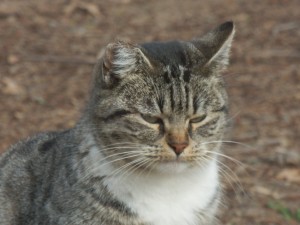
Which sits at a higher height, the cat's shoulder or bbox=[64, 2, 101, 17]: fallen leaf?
bbox=[64, 2, 101, 17]: fallen leaf

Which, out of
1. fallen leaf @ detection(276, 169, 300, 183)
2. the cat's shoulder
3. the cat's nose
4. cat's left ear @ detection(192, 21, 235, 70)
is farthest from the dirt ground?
the cat's shoulder

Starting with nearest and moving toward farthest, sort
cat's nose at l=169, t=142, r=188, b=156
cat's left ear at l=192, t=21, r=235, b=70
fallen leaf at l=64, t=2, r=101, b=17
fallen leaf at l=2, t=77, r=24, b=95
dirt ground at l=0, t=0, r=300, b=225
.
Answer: cat's nose at l=169, t=142, r=188, b=156 → cat's left ear at l=192, t=21, r=235, b=70 → dirt ground at l=0, t=0, r=300, b=225 → fallen leaf at l=2, t=77, r=24, b=95 → fallen leaf at l=64, t=2, r=101, b=17

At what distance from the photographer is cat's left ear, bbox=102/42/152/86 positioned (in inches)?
171

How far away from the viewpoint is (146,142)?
4348mm

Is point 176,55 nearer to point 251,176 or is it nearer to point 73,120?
point 251,176

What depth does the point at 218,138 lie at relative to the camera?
4602mm

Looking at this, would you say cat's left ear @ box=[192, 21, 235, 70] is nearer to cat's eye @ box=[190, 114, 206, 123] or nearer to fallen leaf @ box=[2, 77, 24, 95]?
cat's eye @ box=[190, 114, 206, 123]

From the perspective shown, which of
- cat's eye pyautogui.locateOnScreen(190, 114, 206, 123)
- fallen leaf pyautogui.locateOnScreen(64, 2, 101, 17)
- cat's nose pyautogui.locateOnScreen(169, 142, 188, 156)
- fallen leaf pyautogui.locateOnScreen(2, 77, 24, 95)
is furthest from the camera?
fallen leaf pyautogui.locateOnScreen(64, 2, 101, 17)

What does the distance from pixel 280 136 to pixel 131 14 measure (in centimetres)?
379

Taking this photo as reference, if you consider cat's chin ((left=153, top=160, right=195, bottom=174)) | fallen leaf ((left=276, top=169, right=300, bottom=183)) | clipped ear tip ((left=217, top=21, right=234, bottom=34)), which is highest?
clipped ear tip ((left=217, top=21, right=234, bottom=34))

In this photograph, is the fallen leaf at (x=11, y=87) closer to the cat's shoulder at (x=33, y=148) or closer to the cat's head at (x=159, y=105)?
the cat's shoulder at (x=33, y=148)

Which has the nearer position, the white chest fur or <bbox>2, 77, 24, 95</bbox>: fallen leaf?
the white chest fur

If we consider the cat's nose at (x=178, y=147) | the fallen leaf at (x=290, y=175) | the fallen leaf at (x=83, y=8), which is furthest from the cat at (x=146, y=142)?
the fallen leaf at (x=83, y=8)

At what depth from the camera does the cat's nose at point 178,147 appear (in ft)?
14.2
